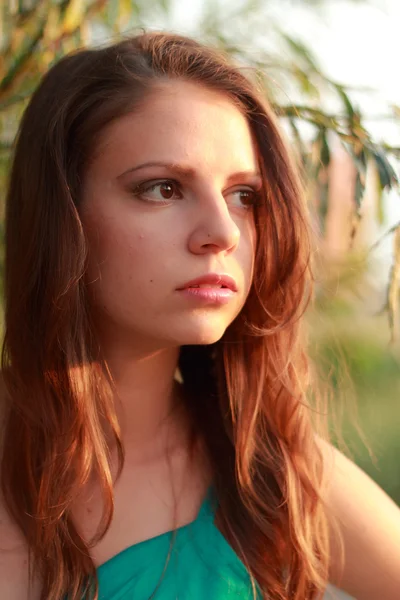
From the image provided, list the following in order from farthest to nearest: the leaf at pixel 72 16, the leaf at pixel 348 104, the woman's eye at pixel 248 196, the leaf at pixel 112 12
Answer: the leaf at pixel 112 12 → the leaf at pixel 72 16 → the leaf at pixel 348 104 → the woman's eye at pixel 248 196

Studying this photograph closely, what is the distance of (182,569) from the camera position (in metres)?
1.25

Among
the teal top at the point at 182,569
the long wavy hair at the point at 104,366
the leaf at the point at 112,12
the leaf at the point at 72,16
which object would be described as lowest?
the teal top at the point at 182,569

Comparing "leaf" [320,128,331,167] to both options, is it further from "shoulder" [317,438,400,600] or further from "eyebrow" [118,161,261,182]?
"shoulder" [317,438,400,600]

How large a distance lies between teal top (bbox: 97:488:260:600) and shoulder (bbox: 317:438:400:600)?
212mm

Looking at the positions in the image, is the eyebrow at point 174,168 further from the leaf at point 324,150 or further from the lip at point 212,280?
the leaf at point 324,150

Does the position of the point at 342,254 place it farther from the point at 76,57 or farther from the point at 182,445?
the point at 76,57

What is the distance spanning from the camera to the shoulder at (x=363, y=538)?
1.36 meters

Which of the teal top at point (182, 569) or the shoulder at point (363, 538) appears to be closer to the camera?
the teal top at point (182, 569)

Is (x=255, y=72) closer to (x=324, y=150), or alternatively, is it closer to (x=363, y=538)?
(x=324, y=150)

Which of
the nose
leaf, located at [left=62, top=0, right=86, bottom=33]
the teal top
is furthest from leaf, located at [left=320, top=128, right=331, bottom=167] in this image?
the teal top

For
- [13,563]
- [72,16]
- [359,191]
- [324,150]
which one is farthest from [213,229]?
[72,16]

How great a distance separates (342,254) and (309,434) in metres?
0.52

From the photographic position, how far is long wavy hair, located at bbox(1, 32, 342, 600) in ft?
3.96

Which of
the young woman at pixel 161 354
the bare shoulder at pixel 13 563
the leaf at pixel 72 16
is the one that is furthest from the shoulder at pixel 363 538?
the leaf at pixel 72 16
